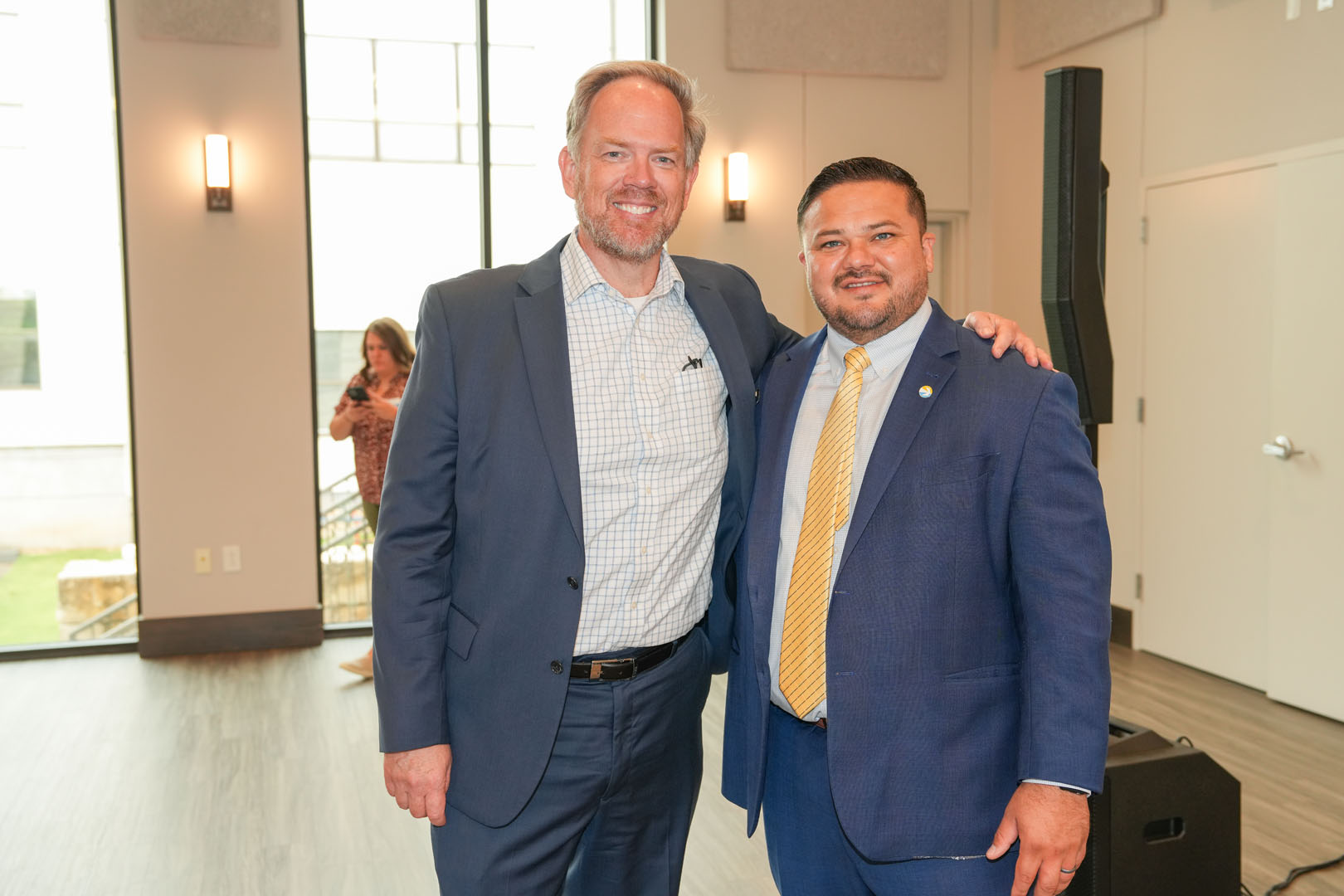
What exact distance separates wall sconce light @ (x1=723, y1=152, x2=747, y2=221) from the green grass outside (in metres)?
3.89

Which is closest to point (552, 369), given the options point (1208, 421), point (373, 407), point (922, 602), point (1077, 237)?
point (922, 602)

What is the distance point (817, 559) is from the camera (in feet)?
5.46

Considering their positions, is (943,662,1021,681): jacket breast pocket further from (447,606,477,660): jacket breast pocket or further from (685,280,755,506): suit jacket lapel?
(447,606,477,660): jacket breast pocket

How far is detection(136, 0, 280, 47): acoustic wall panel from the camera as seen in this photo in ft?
17.1

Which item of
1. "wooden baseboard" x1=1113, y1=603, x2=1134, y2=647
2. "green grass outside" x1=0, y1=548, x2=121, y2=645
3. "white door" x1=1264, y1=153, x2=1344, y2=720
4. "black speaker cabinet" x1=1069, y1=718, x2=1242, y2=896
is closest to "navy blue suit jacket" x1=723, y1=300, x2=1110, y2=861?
"black speaker cabinet" x1=1069, y1=718, x2=1242, y2=896

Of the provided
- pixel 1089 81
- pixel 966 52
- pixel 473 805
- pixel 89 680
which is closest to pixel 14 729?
pixel 89 680

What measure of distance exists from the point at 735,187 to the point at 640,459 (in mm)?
4422

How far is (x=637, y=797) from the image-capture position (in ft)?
5.90

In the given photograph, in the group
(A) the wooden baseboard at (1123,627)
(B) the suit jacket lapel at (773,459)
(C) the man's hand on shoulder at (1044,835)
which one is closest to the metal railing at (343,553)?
(A) the wooden baseboard at (1123,627)

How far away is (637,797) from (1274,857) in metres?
2.28

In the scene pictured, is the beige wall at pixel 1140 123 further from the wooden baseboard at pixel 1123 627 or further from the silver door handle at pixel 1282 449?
the silver door handle at pixel 1282 449

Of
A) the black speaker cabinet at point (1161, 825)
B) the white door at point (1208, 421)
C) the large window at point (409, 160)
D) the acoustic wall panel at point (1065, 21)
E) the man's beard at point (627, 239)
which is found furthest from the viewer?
the large window at point (409, 160)

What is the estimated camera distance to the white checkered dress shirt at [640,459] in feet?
5.68

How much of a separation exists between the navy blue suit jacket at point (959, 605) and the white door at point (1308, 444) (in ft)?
11.0
